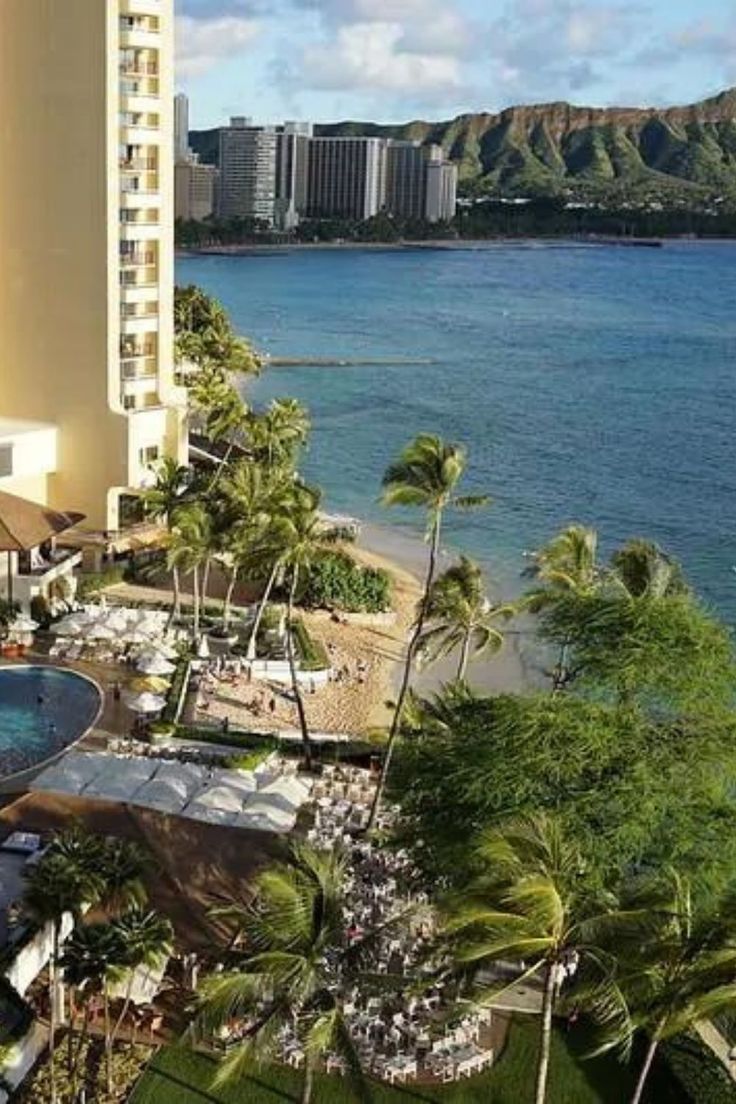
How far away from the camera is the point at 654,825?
54.0ft

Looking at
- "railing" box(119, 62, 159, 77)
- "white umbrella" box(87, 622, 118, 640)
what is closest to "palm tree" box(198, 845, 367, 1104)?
"white umbrella" box(87, 622, 118, 640)

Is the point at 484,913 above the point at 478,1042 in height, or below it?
above

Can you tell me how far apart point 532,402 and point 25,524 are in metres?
58.9

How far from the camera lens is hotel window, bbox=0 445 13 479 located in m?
40.9

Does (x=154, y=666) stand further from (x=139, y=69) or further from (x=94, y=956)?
(x=139, y=69)

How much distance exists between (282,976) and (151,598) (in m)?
25.1

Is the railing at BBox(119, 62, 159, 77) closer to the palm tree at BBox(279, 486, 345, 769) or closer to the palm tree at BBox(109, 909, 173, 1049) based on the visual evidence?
the palm tree at BBox(279, 486, 345, 769)

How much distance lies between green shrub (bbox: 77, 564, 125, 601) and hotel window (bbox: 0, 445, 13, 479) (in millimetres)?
4396

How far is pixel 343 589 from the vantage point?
1612 inches

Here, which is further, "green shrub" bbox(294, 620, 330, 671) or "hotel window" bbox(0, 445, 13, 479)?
"hotel window" bbox(0, 445, 13, 479)

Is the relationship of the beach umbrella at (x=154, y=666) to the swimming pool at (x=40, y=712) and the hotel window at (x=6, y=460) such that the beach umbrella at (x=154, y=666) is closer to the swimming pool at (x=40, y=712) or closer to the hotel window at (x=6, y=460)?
the swimming pool at (x=40, y=712)

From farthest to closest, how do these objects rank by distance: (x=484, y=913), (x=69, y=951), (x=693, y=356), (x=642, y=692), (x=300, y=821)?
(x=693, y=356)
(x=300, y=821)
(x=642, y=692)
(x=69, y=951)
(x=484, y=913)

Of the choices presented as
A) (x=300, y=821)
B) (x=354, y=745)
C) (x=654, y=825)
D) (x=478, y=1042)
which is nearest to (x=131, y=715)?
(x=354, y=745)

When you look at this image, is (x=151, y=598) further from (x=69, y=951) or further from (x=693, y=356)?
(x=693, y=356)
